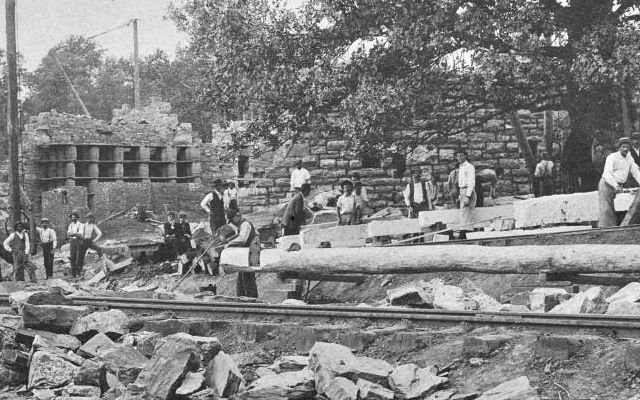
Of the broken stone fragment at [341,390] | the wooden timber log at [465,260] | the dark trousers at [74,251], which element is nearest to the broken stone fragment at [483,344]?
the broken stone fragment at [341,390]

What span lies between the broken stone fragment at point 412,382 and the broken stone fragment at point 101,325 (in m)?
3.62

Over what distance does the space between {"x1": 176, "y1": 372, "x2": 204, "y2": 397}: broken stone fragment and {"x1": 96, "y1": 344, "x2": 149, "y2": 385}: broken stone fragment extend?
82 cm

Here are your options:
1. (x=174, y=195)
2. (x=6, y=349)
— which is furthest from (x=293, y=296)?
(x=174, y=195)

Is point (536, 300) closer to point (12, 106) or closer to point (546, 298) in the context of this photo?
point (546, 298)

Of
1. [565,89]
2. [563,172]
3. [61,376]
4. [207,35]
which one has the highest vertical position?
[207,35]

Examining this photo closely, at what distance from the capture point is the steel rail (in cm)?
770

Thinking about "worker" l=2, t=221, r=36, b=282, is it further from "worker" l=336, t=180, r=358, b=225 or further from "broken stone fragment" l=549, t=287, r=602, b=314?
"broken stone fragment" l=549, t=287, r=602, b=314

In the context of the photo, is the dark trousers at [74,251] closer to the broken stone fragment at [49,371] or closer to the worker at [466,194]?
the worker at [466,194]

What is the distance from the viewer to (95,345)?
30.5ft

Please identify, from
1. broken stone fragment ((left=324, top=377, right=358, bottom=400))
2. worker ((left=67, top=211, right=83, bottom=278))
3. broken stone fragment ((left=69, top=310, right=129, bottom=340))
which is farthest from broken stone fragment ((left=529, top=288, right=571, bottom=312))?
worker ((left=67, top=211, right=83, bottom=278))

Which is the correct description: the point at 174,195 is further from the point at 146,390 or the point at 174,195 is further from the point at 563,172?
the point at 146,390

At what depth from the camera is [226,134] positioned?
34.8 metres

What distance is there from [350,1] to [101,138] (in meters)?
16.9

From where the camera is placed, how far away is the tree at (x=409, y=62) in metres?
18.9
